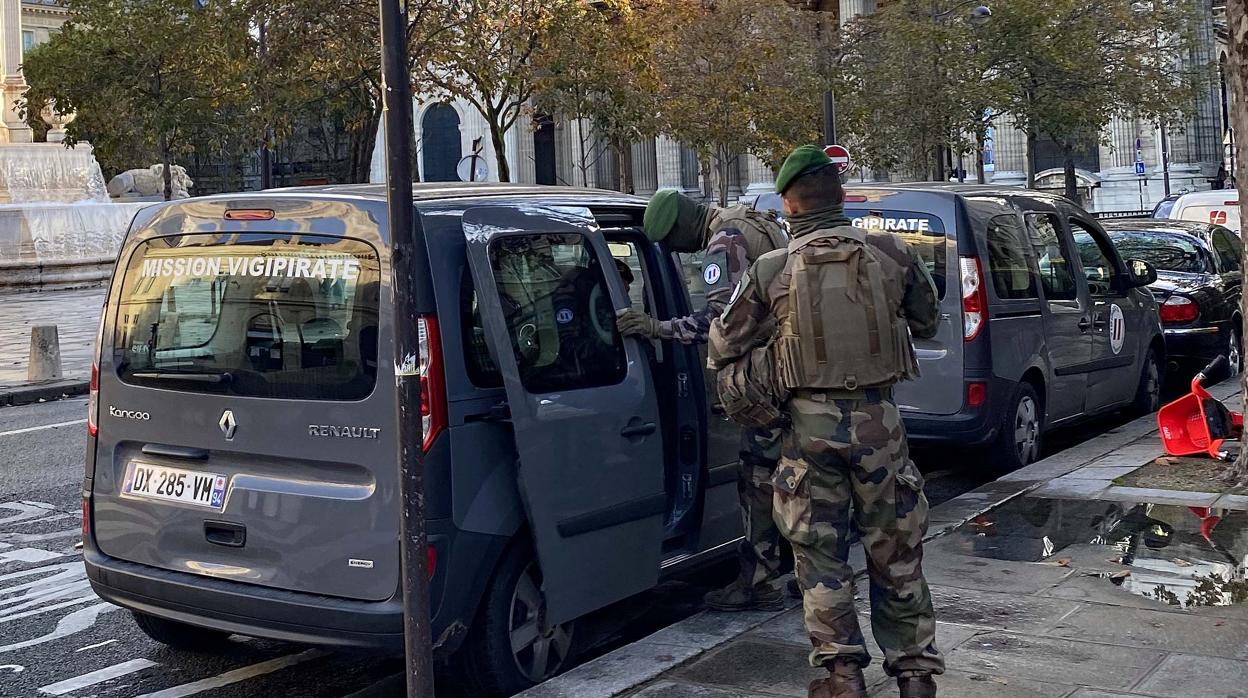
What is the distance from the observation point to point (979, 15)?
1124 inches

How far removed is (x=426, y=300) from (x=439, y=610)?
0.99 m

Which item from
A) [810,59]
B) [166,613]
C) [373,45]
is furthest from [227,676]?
[810,59]

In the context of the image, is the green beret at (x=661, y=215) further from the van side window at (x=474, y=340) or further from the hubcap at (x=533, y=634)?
the hubcap at (x=533, y=634)

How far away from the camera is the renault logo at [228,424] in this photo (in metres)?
4.87

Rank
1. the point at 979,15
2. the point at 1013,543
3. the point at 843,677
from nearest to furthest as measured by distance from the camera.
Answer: the point at 843,677, the point at 1013,543, the point at 979,15

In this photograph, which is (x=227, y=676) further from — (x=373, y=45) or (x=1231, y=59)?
(x=373, y=45)

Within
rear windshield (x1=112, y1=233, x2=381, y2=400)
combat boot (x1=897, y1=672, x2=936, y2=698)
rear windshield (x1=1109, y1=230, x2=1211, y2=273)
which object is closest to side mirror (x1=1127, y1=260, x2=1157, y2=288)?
rear windshield (x1=1109, y1=230, x2=1211, y2=273)

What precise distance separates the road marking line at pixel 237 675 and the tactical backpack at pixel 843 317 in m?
2.56

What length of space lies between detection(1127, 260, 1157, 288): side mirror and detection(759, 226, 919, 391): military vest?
678 cm

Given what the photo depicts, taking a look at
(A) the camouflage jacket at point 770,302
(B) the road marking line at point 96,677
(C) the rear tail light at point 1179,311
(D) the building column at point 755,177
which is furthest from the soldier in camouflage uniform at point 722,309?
(D) the building column at point 755,177

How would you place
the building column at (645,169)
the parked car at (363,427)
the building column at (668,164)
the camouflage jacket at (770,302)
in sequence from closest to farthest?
the camouflage jacket at (770,302), the parked car at (363,427), the building column at (668,164), the building column at (645,169)

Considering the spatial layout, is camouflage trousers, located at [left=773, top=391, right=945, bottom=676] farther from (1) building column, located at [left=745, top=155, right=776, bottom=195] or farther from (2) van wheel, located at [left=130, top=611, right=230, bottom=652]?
(1) building column, located at [left=745, top=155, right=776, bottom=195]

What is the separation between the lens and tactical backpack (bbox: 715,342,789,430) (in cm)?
462

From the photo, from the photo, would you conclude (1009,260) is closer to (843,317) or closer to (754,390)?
(754,390)
